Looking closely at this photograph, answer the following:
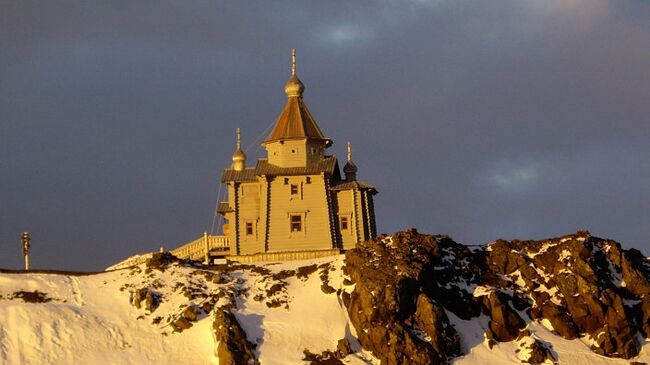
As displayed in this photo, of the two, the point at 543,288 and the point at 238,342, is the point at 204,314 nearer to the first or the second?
the point at 238,342

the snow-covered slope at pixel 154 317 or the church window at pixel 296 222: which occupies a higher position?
the church window at pixel 296 222

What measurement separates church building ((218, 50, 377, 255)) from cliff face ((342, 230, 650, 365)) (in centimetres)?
1051

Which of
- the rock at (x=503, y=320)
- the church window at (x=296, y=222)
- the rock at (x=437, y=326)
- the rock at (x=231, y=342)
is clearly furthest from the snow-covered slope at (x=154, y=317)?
the church window at (x=296, y=222)

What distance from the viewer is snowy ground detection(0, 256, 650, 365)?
86812 mm

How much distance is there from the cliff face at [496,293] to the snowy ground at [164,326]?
1026 mm

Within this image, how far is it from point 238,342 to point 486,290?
17411mm

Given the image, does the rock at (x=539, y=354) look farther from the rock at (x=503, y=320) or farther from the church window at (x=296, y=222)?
the church window at (x=296, y=222)

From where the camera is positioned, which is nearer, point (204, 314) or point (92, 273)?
point (204, 314)

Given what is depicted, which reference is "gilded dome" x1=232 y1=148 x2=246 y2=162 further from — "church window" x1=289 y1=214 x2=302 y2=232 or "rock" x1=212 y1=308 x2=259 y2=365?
"rock" x1=212 y1=308 x2=259 y2=365

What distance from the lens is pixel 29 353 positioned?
281 feet

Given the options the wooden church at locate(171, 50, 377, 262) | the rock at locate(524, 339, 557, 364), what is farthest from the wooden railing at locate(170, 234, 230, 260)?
the rock at locate(524, 339, 557, 364)

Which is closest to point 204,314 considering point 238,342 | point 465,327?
point 238,342

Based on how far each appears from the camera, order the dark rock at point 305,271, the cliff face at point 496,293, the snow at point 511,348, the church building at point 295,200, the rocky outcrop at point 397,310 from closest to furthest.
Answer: the rocky outcrop at point 397,310, the snow at point 511,348, the cliff face at point 496,293, the dark rock at point 305,271, the church building at point 295,200

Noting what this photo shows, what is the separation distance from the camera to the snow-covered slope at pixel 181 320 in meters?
87.0
